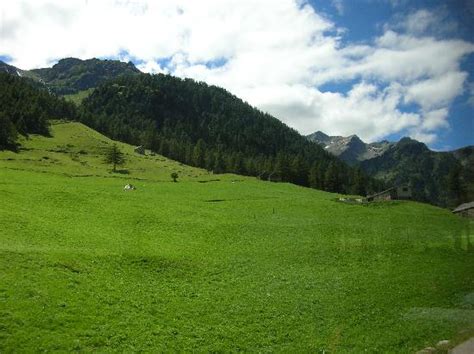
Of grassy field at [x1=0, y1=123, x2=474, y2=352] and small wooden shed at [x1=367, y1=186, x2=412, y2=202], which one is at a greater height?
small wooden shed at [x1=367, y1=186, x2=412, y2=202]

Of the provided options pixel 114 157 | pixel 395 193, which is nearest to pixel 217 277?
pixel 395 193

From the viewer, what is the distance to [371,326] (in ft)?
101

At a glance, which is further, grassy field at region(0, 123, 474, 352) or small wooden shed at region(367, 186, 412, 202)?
small wooden shed at region(367, 186, 412, 202)

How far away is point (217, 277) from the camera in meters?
39.1

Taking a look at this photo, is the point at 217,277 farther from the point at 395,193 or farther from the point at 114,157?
the point at 114,157

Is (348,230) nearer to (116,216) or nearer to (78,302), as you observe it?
(116,216)

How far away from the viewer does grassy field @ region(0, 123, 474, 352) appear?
1057 inches

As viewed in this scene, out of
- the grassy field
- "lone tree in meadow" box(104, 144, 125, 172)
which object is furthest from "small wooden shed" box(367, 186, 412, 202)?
"lone tree in meadow" box(104, 144, 125, 172)

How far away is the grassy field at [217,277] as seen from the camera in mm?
26844

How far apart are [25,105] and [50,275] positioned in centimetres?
17895

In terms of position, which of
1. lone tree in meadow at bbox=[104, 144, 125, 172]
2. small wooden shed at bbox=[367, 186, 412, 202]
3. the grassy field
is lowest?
the grassy field

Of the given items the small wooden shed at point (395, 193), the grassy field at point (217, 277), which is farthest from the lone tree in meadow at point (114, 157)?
the small wooden shed at point (395, 193)

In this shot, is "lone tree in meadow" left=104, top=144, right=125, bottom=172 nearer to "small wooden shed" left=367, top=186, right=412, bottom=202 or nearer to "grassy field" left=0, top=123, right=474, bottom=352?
"grassy field" left=0, top=123, right=474, bottom=352

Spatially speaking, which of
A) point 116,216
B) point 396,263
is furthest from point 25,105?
point 396,263
